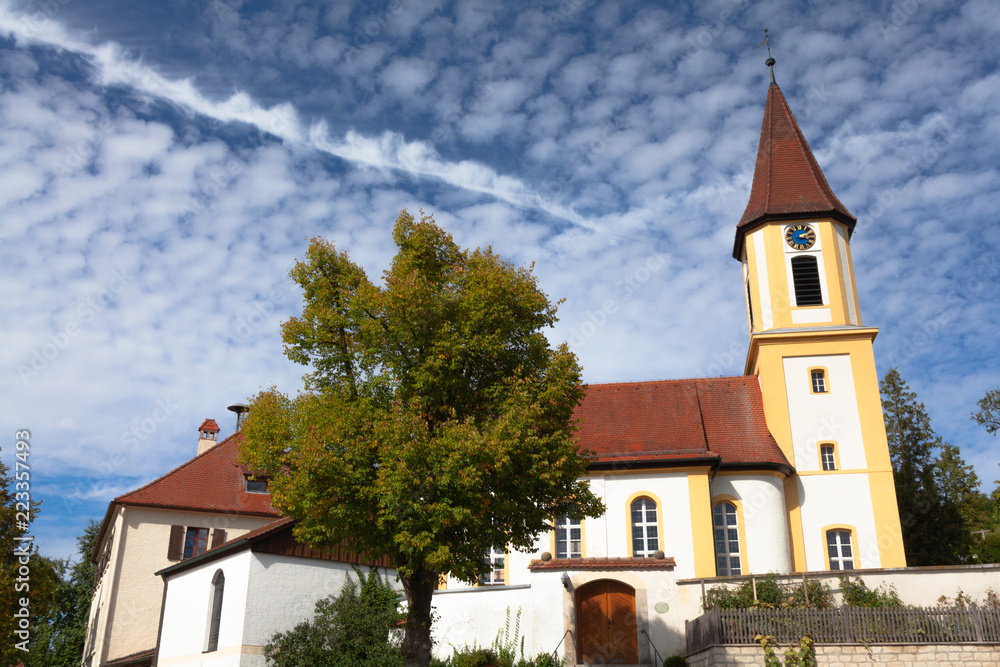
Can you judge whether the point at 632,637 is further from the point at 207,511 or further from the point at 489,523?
the point at 207,511

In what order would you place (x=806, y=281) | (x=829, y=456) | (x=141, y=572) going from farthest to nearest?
1. (x=141, y=572)
2. (x=806, y=281)
3. (x=829, y=456)

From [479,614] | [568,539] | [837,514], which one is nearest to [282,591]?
[479,614]

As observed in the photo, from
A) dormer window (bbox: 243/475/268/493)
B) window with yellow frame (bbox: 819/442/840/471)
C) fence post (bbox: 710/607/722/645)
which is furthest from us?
dormer window (bbox: 243/475/268/493)

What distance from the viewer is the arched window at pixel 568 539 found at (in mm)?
24016

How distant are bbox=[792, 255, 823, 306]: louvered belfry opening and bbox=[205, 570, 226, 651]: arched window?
20053 millimetres

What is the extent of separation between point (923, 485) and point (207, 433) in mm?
33438

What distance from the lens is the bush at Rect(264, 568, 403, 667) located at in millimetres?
19984

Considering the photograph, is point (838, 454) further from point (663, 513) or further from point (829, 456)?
point (663, 513)

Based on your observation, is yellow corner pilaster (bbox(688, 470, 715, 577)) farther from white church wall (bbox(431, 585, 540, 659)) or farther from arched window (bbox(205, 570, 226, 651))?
arched window (bbox(205, 570, 226, 651))

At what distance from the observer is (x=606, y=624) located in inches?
810

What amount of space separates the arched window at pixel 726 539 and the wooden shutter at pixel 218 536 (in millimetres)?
17298

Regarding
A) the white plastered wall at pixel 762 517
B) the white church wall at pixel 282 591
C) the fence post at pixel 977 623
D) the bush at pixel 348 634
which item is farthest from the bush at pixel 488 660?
the fence post at pixel 977 623

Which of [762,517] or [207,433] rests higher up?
[207,433]

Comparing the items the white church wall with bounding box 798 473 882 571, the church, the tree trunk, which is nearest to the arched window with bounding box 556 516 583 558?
the church
